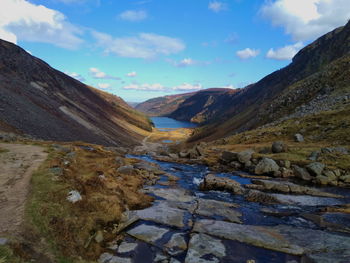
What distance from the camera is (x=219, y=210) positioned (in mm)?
21141

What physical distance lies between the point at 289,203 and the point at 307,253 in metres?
10.8

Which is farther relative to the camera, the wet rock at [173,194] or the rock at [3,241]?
the wet rock at [173,194]

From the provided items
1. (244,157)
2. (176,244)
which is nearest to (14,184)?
(176,244)

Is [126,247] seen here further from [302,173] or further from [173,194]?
[302,173]

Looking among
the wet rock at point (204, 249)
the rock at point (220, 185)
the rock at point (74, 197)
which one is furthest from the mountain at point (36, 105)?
the wet rock at point (204, 249)

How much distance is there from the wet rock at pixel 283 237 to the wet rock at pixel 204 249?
93 centimetres

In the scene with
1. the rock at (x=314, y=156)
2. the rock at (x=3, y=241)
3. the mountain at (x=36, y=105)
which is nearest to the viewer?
the rock at (x=3, y=241)

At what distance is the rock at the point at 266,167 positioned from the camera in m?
35.0

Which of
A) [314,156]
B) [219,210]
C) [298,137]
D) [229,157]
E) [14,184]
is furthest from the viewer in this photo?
[298,137]

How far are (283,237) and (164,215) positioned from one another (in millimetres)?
8440

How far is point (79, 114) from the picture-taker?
89938mm

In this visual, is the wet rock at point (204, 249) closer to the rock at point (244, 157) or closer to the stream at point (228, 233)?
the stream at point (228, 233)

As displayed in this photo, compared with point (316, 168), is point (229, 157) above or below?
below

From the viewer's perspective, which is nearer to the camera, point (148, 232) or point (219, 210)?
point (148, 232)
